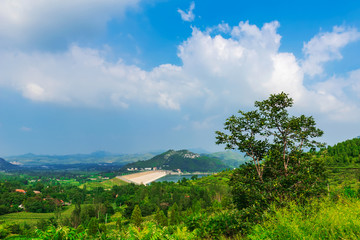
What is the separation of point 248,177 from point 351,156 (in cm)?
7648

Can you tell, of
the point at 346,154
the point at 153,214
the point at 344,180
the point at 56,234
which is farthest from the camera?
the point at 346,154

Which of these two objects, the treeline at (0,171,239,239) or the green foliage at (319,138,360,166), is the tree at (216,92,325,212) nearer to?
the treeline at (0,171,239,239)

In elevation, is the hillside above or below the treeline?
above

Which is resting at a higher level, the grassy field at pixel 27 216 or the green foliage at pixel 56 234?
the green foliage at pixel 56 234

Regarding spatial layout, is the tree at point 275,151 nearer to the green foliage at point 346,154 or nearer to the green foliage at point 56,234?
the green foliage at point 56,234

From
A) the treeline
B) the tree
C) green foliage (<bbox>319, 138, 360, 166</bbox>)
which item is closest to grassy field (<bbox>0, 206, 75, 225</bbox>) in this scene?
the treeline

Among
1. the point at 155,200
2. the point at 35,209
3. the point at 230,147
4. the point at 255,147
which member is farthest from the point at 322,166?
the point at 35,209

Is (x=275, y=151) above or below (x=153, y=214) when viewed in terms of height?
above

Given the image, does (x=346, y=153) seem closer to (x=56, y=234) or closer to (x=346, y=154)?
(x=346, y=154)

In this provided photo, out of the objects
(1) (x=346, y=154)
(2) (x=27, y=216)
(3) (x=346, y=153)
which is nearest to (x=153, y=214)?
(2) (x=27, y=216)

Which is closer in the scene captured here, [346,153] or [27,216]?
[27,216]

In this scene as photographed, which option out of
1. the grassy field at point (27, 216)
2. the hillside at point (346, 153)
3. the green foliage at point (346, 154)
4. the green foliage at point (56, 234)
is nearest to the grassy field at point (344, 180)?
the green foliage at point (346, 154)

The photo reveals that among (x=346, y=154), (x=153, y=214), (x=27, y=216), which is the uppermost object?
(x=346, y=154)

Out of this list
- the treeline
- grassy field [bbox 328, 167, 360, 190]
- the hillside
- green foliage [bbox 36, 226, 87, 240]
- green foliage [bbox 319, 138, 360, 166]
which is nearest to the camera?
green foliage [bbox 36, 226, 87, 240]
